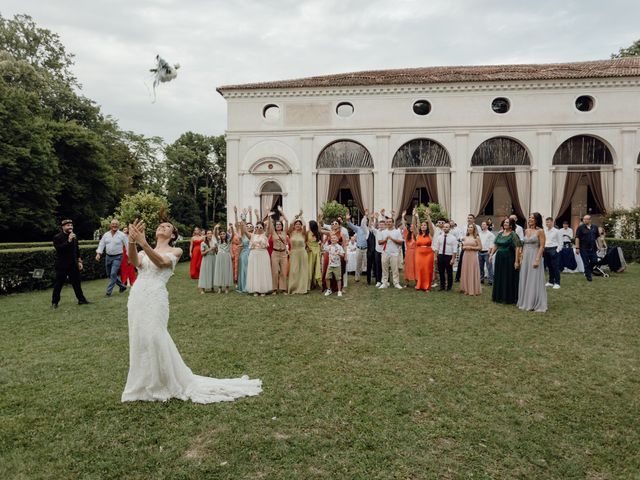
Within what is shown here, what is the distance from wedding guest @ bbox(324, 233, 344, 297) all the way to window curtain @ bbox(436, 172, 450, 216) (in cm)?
1478

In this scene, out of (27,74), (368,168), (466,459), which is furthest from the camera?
(27,74)

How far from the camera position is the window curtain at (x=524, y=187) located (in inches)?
918

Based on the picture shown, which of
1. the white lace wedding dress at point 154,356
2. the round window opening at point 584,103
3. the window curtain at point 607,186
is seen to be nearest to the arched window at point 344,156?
the round window opening at point 584,103

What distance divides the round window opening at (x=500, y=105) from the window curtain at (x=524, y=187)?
11.4 feet

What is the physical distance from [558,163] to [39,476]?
85.0 feet

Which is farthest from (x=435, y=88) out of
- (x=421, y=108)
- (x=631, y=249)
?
(x=631, y=249)

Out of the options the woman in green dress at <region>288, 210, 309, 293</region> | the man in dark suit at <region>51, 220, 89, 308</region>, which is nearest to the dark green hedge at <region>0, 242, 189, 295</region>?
the man in dark suit at <region>51, 220, 89, 308</region>

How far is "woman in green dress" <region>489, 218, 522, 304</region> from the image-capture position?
9.17 m

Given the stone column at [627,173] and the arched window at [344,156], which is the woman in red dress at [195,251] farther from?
the stone column at [627,173]

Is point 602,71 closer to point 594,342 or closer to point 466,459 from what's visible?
point 594,342

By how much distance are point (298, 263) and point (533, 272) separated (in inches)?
210

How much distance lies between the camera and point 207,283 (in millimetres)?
11219

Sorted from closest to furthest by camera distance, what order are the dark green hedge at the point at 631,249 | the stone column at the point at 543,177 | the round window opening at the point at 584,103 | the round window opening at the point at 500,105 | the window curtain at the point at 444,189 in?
the dark green hedge at the point at 631,249 → the round window opening at the point at 584,103 → the stone column at the point at 543,177 → the round window opening at the point at 500,105 → the window curtain at the point at 444,189

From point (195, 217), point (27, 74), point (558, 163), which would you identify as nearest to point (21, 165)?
point (27, 74)
